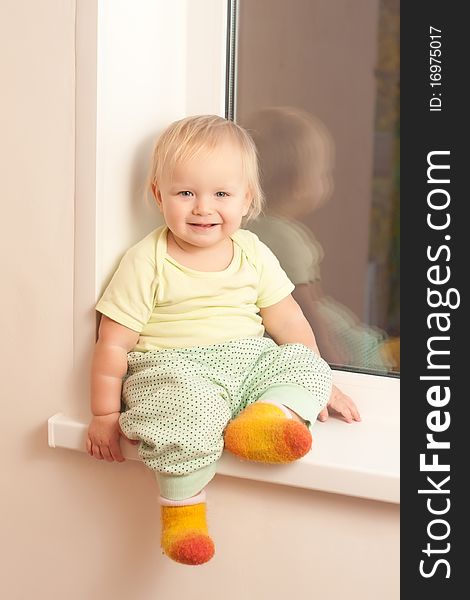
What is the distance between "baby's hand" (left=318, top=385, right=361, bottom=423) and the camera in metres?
1.36

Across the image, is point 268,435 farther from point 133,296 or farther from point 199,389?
point 133,296

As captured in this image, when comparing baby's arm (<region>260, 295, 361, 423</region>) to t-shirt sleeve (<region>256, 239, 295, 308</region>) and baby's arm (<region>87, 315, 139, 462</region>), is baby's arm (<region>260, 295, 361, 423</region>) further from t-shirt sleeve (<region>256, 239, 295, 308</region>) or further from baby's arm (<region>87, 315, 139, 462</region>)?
baby's arm (<region>87, 315, 139, 462</region>)

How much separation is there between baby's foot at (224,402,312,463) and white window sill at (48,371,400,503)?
5 cm

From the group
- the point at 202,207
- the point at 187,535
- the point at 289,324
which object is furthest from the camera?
the point at 289,324

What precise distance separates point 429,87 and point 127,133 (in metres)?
0.47

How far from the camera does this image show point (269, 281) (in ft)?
4.54

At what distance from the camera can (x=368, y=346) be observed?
143 cm

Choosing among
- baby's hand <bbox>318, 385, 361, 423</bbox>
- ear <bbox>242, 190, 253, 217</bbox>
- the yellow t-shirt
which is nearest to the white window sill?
baby's hand <bbox>318, 385, 361, 423</bbox>

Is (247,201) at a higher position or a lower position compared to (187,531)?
higher

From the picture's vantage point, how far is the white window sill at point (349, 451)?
1.19 m

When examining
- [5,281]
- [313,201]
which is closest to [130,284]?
[5,281]

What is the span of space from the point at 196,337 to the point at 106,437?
203 mm

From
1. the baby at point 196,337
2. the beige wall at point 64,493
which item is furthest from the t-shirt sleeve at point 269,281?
the beige wall at point 64,493

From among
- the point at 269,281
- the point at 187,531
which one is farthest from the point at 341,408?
the point at 187,531
